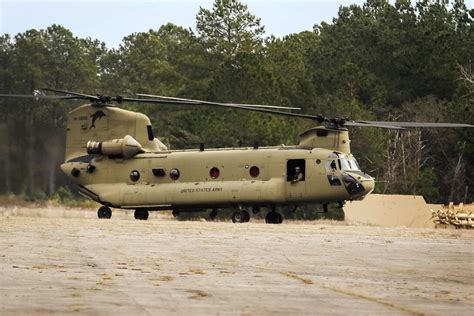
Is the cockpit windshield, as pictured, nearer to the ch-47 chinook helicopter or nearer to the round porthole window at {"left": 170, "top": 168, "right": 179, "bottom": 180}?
the ch-47 chinook helicopter

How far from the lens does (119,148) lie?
40.6 meters

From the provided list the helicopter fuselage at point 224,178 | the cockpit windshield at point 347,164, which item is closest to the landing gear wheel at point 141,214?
the helicopter fuselage at point 224,178

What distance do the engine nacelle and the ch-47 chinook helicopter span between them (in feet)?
0.12

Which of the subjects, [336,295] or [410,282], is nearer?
[336,295]

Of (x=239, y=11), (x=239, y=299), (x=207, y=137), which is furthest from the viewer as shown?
(x=239, y=11)

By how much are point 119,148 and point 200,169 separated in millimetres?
3261

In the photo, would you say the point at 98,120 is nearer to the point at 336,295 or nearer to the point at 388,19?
the point at 336,295

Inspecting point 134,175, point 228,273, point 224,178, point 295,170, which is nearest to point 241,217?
point 224,178

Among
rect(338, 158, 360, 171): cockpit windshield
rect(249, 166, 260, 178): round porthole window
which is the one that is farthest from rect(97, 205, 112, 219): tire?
rect(338, 158, 360, 171): cockpit windshield

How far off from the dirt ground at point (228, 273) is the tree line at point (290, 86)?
24847 millimetres

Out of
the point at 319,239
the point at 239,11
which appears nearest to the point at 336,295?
the point at 319,239

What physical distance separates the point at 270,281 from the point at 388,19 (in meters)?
77.1

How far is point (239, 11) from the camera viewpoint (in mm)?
100750

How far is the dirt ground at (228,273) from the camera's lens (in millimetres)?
12812
